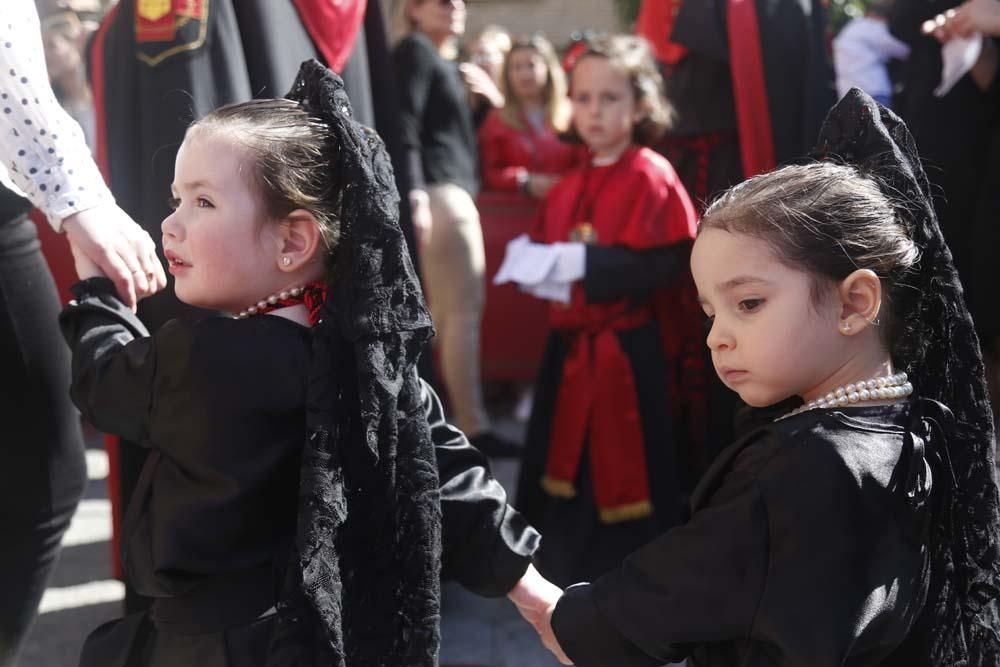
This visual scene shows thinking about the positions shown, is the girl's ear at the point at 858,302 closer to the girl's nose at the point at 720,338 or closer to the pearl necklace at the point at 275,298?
the girl's nose at the point at 720,338

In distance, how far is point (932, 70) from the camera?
11.1 ft

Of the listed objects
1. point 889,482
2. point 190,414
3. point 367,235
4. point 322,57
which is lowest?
point 889,482

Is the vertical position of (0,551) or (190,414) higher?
(190,414)

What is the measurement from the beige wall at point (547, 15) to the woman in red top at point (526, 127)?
988cm

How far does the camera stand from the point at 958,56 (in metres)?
3.20

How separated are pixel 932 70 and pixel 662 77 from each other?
0.82m

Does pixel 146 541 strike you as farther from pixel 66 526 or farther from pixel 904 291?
pixel 904 291

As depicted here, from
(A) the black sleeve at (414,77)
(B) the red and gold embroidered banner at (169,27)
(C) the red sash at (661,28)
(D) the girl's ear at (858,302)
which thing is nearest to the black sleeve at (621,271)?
(C) the red sash at (661,28)

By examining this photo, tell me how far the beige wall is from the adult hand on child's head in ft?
47.0

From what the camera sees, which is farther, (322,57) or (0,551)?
(322,57)

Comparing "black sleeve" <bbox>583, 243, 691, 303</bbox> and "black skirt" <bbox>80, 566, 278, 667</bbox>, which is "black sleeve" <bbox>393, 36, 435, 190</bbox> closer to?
"black sleeve" <bbox>583, 243, 691, 303</bbox>

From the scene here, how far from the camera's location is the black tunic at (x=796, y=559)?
1.41 m

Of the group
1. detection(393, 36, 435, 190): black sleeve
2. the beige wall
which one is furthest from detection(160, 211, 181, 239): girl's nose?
the beige wall

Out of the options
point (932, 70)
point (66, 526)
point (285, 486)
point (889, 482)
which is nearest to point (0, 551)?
point (66, 526)
